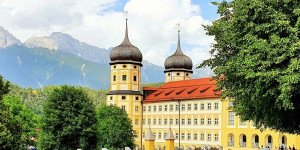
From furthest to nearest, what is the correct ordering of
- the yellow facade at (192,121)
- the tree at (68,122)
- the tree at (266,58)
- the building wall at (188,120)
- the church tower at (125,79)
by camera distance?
the church tower at (125,79)
the building wall at (188,120)
the yellow facade at (192,121)
the tree at (68,122)
the tree at (266,58)

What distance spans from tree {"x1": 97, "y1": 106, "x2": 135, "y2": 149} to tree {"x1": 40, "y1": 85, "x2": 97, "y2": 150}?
43.3 feet

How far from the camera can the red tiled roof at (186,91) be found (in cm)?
7381

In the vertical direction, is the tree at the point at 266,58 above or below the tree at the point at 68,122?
above

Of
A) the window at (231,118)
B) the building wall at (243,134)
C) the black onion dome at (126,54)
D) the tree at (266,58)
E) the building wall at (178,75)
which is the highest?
the black onion dome at (126,54)

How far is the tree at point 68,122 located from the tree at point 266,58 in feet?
76.2

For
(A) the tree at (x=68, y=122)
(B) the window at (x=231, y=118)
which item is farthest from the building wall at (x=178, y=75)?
(A) the tree at (x=68, y=122)

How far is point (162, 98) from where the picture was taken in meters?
82.2

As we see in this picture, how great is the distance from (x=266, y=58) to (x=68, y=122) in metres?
28.9

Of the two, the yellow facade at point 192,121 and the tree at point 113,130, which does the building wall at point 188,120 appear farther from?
the tree at point 113,130

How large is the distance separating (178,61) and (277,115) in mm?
71638

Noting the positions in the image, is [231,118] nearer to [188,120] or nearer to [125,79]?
[188,120]

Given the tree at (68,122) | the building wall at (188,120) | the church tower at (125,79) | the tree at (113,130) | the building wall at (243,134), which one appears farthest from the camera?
the church tower at (125,79)

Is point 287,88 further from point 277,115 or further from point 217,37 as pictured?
point 217,37

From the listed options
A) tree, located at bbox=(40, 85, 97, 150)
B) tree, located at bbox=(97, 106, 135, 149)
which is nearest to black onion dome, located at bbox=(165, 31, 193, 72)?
tree, located at bbox=(97, 106, 135, 149)
